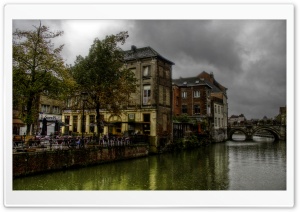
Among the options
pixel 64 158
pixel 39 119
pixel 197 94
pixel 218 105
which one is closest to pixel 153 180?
pixel 64 158

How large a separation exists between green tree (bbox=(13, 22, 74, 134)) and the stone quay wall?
171 cm

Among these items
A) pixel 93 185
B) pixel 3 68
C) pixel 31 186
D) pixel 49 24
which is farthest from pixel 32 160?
pixel 49 24

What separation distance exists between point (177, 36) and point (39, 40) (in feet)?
18.9

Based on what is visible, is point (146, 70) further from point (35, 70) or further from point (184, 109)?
point (184, 109)

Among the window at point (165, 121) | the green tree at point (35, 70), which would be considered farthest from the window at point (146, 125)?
the green tree at point (35, 70)

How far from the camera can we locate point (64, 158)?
13445mm

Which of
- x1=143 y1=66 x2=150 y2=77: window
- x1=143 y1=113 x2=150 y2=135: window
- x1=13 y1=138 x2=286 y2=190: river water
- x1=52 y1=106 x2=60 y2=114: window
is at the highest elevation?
x1=143 y1=66 x2=150 y2=77: window

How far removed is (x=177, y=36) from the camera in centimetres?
1055

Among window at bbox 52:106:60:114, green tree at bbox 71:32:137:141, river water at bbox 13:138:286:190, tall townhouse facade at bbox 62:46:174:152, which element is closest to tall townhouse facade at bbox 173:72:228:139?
tall townhouse facade at bbox 62:46:174:152

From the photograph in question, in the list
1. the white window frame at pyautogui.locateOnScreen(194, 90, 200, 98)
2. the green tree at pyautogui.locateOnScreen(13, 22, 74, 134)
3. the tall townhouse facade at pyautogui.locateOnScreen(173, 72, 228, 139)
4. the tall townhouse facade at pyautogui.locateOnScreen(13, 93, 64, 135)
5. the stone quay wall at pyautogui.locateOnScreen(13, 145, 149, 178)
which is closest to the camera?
the green tree at pyautogui.locateOnScreen(13, 22, 74, 134)

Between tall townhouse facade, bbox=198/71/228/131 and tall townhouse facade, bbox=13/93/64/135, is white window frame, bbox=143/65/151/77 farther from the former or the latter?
tall townhouse facade, bbox=198/71/228/131

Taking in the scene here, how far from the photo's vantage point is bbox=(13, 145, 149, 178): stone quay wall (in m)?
11.2

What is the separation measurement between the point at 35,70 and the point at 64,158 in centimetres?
433

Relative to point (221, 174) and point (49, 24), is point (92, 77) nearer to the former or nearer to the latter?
point (49, 24)
